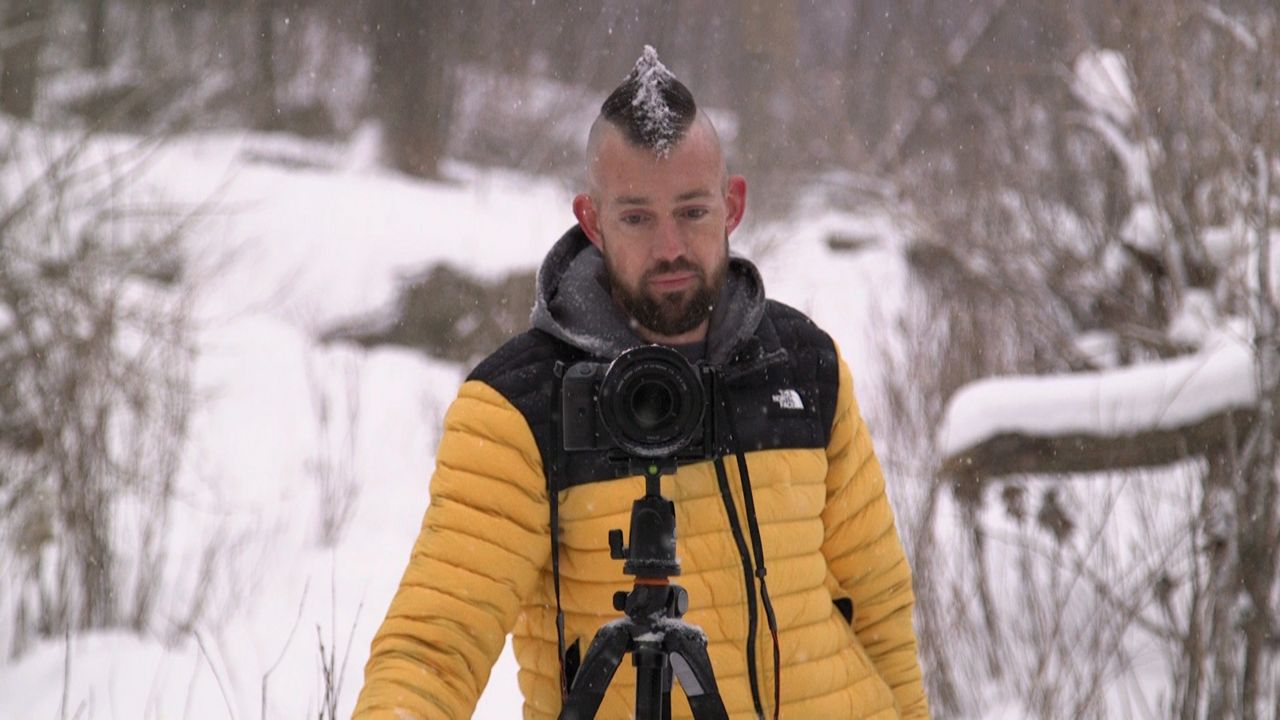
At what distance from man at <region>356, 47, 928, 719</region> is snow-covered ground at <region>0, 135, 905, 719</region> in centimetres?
23

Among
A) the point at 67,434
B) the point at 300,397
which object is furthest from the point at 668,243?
the point at 300,397

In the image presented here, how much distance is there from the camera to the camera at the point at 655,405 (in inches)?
57.0

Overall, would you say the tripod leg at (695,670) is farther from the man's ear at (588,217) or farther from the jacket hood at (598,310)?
the man's ear at (588,217)

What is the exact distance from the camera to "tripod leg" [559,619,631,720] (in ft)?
4.70

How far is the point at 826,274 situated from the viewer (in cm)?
1435

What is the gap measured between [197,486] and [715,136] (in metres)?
6.41

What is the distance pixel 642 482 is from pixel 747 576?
18 cm

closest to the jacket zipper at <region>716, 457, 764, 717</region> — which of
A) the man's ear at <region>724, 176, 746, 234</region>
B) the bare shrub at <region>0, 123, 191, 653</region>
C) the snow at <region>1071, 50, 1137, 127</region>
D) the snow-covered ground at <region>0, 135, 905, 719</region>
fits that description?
the man's ear at <region>724, 176, 746, 234</region>

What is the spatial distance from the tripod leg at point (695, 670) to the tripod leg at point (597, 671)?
54mm

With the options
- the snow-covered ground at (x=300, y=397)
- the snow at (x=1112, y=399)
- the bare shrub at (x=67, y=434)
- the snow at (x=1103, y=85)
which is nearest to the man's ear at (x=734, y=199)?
the snow-covered ground at (x=300, y=397)

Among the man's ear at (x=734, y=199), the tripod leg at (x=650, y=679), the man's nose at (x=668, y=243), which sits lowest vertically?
the tripod leg at (x=650, y=679)

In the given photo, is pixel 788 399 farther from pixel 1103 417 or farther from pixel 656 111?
pixel 1103 417

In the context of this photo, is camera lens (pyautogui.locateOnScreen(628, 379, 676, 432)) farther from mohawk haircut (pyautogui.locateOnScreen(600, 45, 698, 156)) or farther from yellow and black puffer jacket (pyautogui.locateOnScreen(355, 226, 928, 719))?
mohawk haircut (pyautogui.locateOnScreen(600, 45, 698, 156))

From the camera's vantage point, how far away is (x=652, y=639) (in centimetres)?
143
